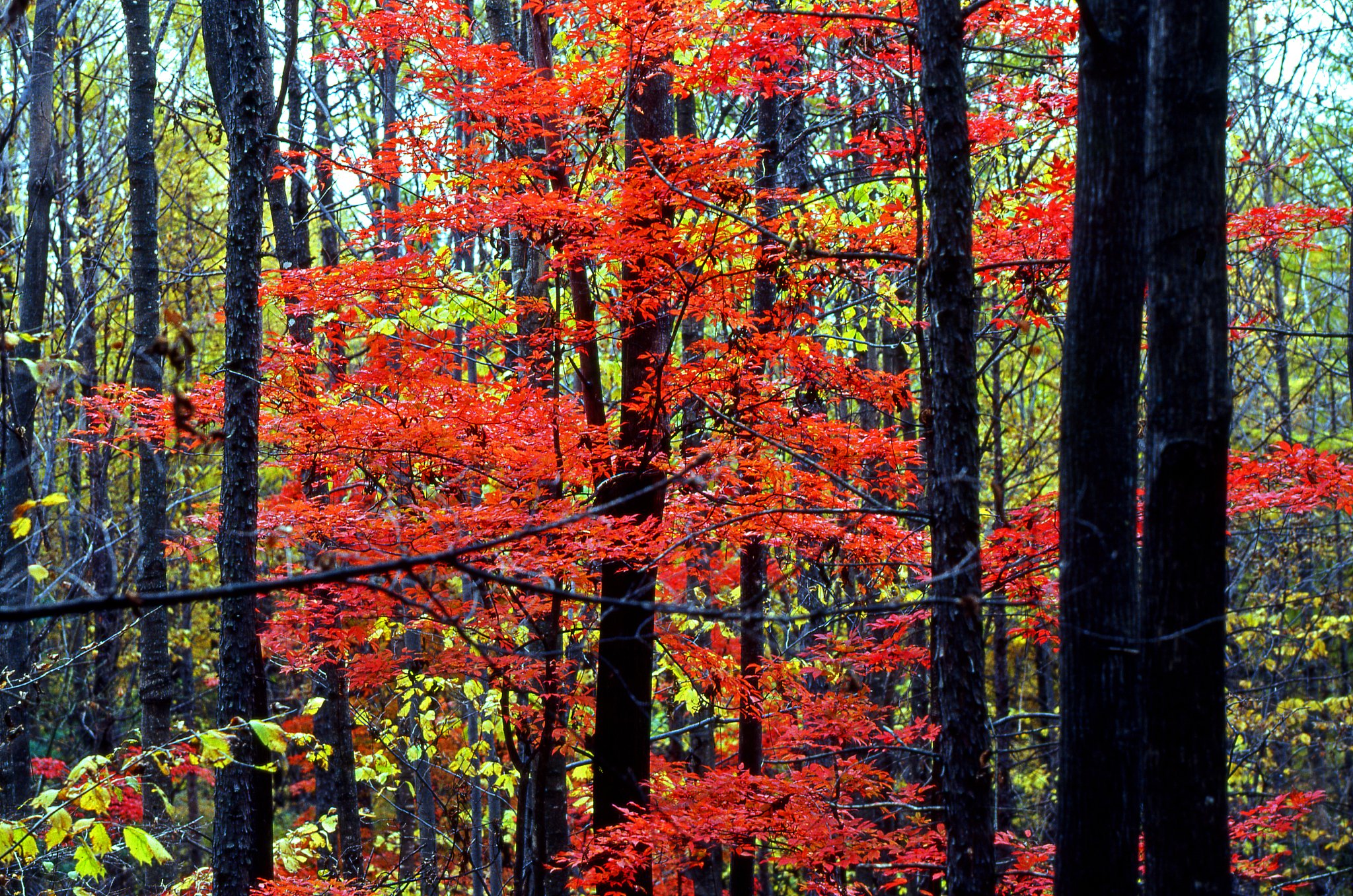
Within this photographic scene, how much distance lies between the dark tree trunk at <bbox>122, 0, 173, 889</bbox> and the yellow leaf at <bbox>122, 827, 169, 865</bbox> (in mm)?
6284

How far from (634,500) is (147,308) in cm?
527

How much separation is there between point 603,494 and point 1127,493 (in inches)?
160

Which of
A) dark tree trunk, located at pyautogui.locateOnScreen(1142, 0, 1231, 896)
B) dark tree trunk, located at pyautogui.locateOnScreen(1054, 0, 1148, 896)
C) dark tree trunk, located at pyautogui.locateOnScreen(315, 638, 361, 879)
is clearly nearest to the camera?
dark tree trunk, located at pyautogui.locateOnScreen(1142, 0, 1231, 896)

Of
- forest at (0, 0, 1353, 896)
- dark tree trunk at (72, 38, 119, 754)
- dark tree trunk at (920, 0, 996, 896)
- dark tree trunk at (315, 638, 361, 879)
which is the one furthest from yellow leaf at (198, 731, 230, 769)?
dark tree trunk at (72, 38, 119, 754)

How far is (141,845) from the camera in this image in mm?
2994

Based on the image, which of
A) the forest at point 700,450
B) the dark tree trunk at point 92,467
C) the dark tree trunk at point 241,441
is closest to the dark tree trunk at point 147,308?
the forest at point 700,450

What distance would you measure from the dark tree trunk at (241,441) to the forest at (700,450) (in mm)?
25

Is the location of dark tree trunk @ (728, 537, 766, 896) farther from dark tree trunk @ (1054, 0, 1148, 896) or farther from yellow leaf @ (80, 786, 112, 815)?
yellow leaf @ (80, 786, 112, 815)

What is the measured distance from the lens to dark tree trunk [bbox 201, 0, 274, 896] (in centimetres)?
524

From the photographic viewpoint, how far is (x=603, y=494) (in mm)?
7441

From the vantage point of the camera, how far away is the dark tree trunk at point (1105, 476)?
173 inches

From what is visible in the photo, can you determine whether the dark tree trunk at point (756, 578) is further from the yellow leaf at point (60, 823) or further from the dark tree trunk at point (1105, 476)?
the yellow leaf at point (60, 823)

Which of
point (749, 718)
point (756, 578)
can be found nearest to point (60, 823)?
point (749, 718)

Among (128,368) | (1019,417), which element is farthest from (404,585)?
(1019,417)
